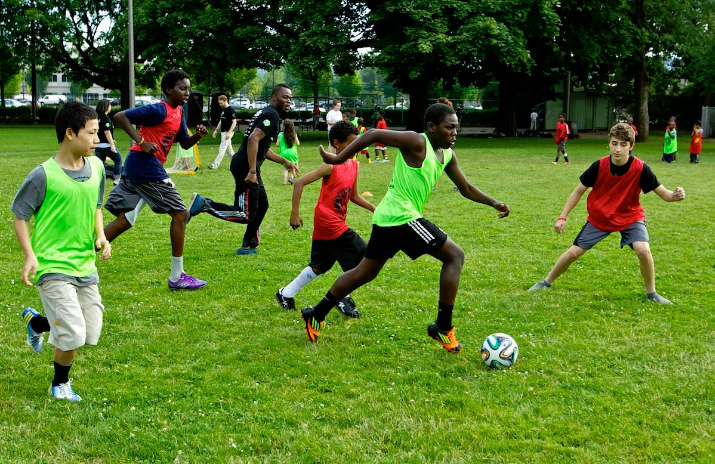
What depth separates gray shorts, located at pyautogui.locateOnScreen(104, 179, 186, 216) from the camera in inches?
298

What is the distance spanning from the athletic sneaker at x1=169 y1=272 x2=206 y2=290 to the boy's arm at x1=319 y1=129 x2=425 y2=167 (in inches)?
111

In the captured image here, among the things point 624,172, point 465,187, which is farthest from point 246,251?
point 624,172

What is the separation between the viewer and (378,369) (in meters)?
5.35

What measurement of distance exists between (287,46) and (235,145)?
521cm

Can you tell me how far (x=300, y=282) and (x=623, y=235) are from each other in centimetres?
324

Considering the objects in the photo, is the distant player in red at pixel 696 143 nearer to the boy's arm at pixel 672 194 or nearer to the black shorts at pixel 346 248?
the boy's arm at pixel 672 194

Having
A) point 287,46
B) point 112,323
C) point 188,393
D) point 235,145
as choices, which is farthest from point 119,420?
point 287,46

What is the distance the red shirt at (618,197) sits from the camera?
723 cm

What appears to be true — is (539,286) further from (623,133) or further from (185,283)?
(185,283)

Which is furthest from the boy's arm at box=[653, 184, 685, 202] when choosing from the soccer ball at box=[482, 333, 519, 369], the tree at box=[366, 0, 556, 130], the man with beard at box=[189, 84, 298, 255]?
the tree at box=[366, 0, 556, 130]

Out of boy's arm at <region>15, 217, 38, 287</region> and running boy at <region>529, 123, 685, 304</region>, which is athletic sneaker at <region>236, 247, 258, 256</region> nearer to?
running boy at <region>529, 123, 685, 304</region>

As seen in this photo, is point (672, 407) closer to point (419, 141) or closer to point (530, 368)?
point (530, 368)

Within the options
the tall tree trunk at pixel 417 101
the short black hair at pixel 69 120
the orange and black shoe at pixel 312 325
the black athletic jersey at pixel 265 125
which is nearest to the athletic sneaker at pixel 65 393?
the short black hair at pixel 69 120

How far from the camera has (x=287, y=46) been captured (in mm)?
32562
